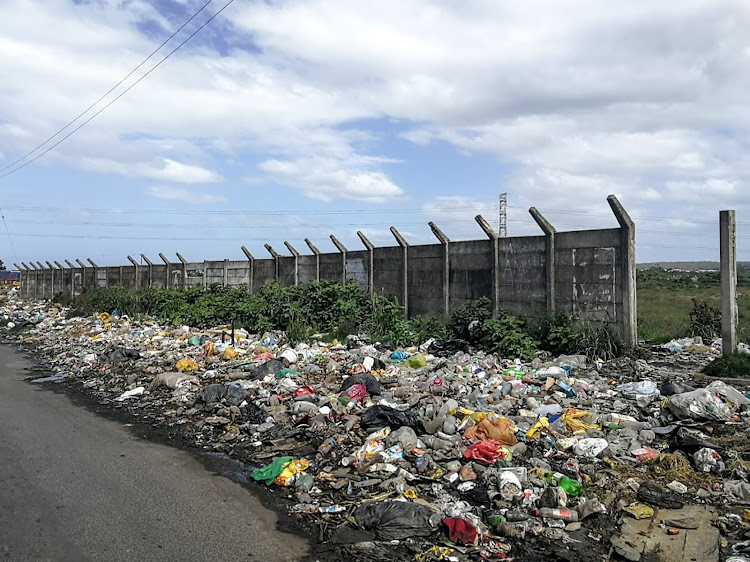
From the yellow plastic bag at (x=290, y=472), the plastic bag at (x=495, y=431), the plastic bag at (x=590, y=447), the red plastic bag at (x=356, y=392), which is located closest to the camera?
the yellow plastic bag at (x=290, y=472)

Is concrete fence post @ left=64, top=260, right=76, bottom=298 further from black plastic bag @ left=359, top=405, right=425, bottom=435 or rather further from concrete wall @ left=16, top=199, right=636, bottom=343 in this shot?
black plastic bag @ left=359, top=405, right=425, bottom=435

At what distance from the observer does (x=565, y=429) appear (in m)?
5.60

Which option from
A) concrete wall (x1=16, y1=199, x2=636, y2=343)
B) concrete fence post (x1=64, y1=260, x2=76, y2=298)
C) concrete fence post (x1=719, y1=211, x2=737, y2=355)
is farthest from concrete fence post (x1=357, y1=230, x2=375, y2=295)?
concrete fence post (x1=64, y1=260, x2=76, y2=298)

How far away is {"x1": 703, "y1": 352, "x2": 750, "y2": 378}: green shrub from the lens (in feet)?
24.2

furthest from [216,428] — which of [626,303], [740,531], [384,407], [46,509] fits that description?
[626,303]

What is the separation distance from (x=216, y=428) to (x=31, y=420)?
89.6 inches

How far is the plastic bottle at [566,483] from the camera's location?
4316mm

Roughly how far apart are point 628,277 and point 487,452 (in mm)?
4866

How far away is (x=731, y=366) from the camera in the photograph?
7477 millimetres

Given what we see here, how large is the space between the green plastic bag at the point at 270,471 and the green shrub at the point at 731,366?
5536 millimetres

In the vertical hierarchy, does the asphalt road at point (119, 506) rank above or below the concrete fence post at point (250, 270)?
below

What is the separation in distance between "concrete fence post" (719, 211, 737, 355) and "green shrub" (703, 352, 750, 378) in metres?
0.26

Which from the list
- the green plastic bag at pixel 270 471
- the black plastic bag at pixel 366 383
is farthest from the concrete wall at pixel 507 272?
the green plastic bag at pixel 270 471

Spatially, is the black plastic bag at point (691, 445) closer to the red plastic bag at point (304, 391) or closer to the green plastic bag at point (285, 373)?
the red plastic bag at point (304, 391)
